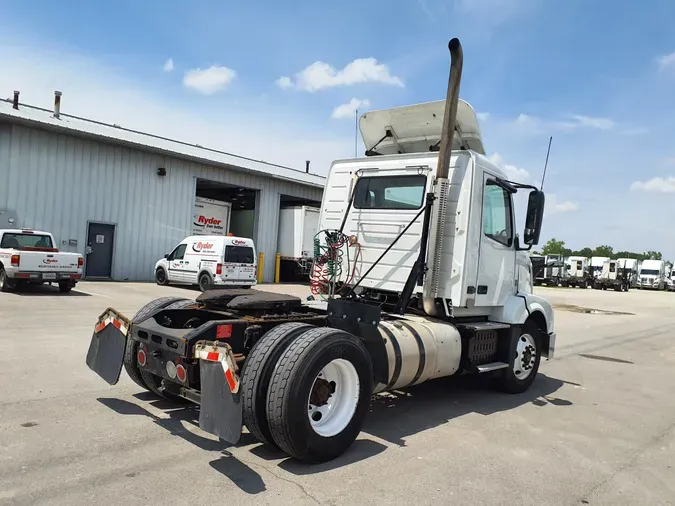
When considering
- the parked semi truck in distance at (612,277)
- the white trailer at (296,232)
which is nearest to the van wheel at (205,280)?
the white trailer at (296,232)

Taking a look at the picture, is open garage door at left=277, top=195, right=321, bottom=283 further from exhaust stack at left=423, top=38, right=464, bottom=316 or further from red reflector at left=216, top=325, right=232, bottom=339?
red reflector at left=216, top=325, right=232, bottom=339

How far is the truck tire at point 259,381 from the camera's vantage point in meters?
3.94

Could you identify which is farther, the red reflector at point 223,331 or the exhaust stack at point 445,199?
the exhaust stack at point 445,199

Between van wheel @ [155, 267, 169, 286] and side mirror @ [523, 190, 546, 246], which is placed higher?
side mirror @ [523, 190, 546, 246]

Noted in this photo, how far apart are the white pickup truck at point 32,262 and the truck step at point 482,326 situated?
13056 millimetres

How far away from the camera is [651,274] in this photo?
182ft

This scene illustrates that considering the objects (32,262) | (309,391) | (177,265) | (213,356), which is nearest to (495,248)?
(309,391)

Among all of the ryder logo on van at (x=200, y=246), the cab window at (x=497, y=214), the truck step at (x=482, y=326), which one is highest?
the cab window at (x=497, y=214)

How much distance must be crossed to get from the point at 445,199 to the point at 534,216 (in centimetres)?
147

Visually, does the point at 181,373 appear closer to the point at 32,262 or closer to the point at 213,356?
the point at 213,356

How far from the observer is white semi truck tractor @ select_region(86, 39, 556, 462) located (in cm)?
401

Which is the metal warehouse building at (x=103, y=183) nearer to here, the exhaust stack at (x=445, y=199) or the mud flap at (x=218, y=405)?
the exhaust stack at (x=445, y=199)

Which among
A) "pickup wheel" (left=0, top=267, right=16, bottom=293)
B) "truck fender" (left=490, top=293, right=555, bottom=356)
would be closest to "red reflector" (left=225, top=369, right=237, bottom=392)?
"truck fender" (left=490, top=293, right=555, bottom=356)

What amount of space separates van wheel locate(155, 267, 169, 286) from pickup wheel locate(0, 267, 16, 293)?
6.55 m
